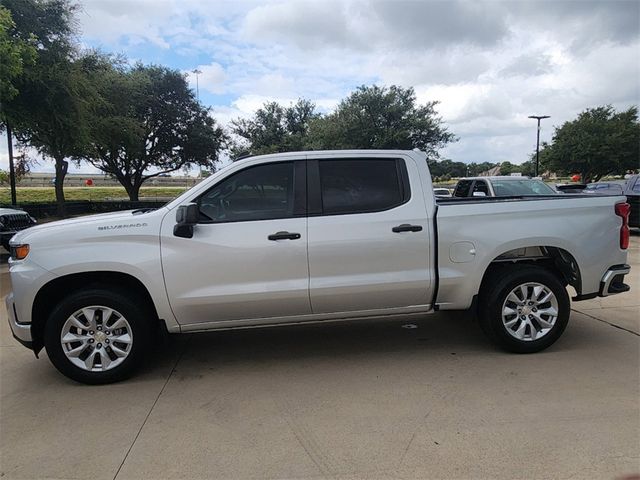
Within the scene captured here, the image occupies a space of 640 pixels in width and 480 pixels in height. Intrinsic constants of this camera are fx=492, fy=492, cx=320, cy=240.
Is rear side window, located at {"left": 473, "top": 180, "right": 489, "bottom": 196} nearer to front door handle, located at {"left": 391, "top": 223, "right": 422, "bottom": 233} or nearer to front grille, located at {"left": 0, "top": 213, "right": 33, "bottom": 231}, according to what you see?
front door handle, located at {"left": 391, "top": 223, "right": 422, "bottom": 233}

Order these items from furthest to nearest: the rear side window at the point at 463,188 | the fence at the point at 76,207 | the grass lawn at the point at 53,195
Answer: the grass lawn at the point at 53,195 < the fence at the point at 76,207 < the rear side window at the point at 463,188

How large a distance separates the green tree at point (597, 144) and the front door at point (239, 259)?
35.6 m

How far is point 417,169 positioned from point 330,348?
6.41 ft

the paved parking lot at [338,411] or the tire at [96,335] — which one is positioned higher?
the tire at [96,335]

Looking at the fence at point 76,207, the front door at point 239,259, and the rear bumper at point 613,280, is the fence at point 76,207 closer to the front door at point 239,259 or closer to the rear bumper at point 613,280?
the front door at point 239,259

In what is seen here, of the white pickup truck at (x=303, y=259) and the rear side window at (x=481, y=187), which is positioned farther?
the rear side window at (x=481, y=187)

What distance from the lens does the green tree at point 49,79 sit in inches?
470

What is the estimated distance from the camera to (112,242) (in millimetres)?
4094

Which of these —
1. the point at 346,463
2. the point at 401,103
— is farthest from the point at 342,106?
the point at 346,463

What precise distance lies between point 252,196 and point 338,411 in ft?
6.40

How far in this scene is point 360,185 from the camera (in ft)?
14.8

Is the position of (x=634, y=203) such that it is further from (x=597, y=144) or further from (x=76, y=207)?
(x=76, y=207)

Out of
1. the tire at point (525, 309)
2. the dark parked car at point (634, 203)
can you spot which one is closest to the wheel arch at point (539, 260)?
the tire at point (525, 309)

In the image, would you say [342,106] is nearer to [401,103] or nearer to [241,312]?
[401,103]
